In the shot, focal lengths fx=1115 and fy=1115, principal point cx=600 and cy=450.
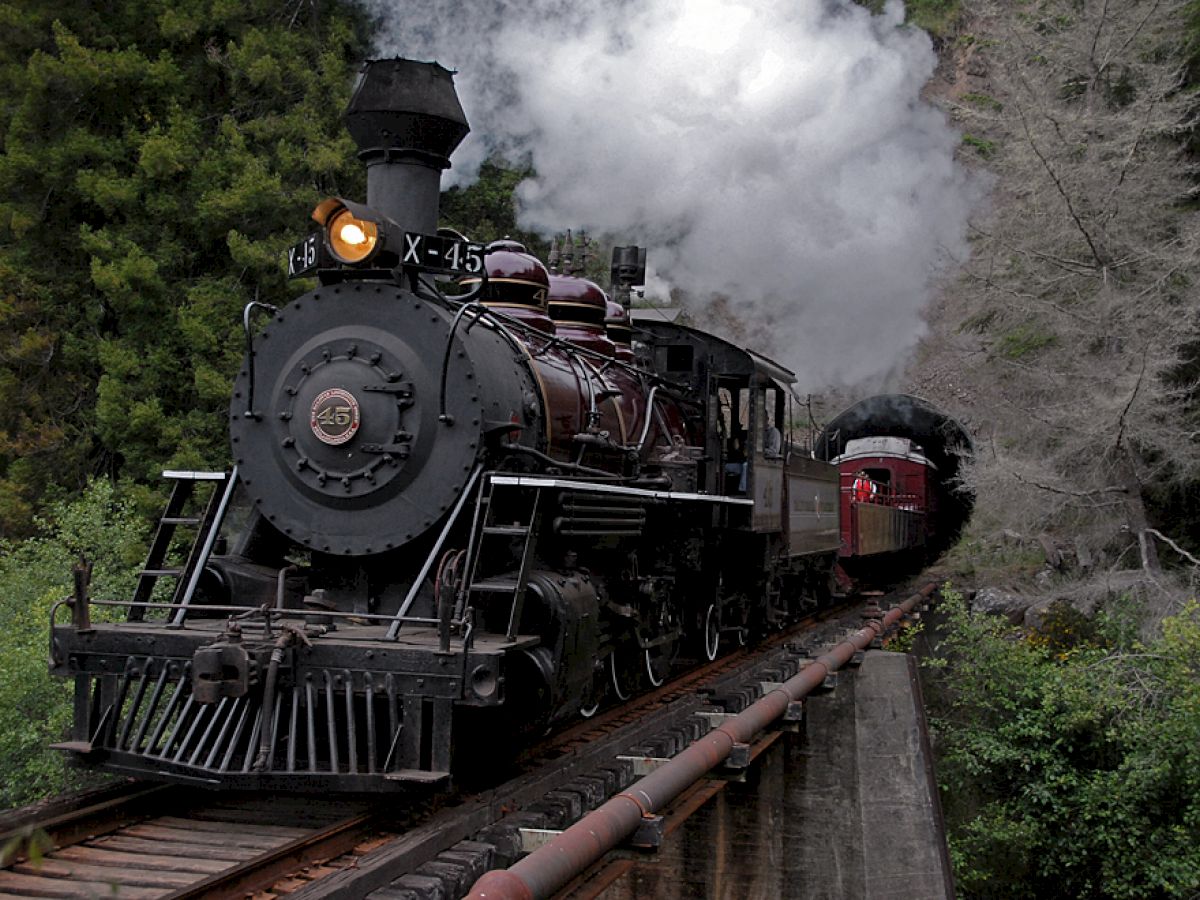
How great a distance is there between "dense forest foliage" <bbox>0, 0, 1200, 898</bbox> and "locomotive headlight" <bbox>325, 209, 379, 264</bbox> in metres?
5.86

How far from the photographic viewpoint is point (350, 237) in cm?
611

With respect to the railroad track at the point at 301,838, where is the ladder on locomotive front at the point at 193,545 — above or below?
above

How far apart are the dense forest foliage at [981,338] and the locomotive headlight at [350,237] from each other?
19.2 ft

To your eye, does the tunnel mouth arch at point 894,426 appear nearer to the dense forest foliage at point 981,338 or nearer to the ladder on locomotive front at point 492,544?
the dense forest foliage at point 981,338

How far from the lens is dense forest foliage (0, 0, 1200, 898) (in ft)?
38.2

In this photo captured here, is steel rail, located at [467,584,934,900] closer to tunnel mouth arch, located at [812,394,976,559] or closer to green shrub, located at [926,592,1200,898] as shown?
green shrub, located at [926,592,1200,898]

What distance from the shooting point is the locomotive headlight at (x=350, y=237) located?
6055 millimetres

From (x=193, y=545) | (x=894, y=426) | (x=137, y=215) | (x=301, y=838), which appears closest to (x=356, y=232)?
(x=193, y=545)

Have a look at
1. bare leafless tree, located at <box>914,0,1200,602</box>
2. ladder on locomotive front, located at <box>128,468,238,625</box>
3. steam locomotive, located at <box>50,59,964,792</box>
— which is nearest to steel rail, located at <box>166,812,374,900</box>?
steam locomotive, located at <box>50,59,964,792</box>

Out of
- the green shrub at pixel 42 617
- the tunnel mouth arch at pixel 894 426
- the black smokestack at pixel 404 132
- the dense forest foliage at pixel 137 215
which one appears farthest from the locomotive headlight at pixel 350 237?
the tunnel mouth arch at pixel 894 426

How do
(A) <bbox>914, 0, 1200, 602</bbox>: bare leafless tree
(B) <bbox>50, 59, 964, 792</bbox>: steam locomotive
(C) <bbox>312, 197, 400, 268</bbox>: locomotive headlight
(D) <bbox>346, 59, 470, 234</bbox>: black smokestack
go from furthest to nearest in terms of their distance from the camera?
(A) <bbox>914, 0, 1200, 602</bbox>: bare leafless tree → (D) <bbox>346, 59, 470, 234</bbox>: black smokestack → (C) <bbox>312, 197, 400, 268</bbox>: locomotive headlight → (B) <bbox>50, 59, 964, 792</bbox>: steam locomotive

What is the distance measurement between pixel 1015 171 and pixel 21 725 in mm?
13091

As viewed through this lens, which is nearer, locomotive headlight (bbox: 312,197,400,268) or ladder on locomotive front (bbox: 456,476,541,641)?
ladder on locomotive front (bbox: 456,476,541,641)

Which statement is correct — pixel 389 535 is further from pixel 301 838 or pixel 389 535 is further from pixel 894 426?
pixel 894 426
